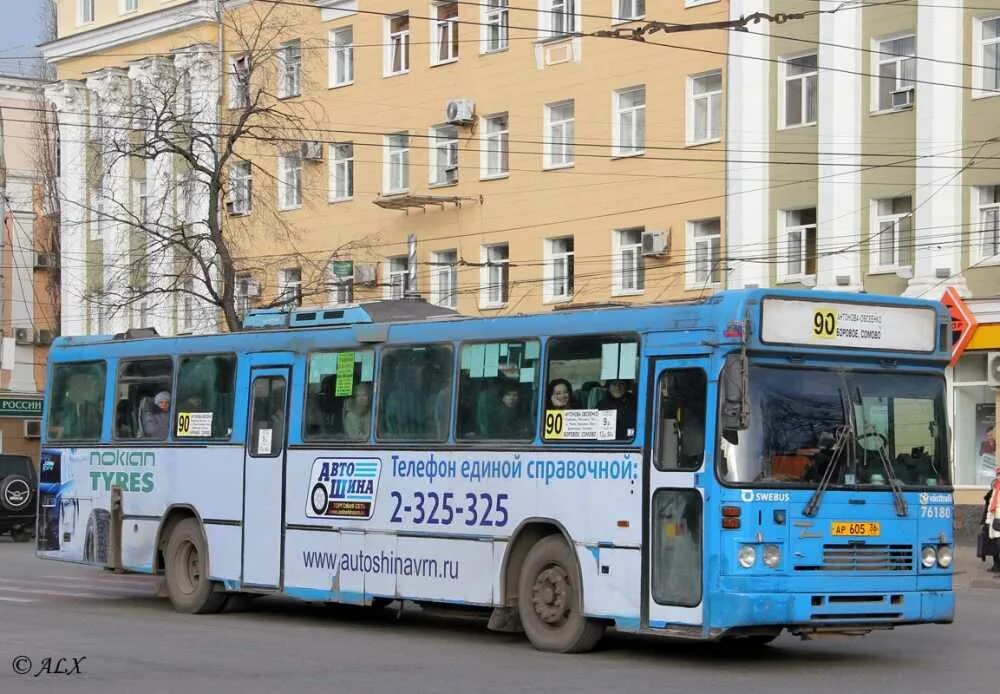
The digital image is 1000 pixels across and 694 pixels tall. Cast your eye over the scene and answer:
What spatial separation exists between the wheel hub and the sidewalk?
11.2 m

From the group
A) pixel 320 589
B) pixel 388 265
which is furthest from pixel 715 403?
pixel 388 265

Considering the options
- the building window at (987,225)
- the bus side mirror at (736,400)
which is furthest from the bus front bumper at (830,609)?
the building window at (987,225)

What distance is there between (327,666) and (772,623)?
11.0 feet

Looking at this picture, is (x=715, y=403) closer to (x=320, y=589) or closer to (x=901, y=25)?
(x=320, y=589)

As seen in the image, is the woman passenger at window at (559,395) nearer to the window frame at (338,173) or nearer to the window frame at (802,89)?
the window frame at (802,89)

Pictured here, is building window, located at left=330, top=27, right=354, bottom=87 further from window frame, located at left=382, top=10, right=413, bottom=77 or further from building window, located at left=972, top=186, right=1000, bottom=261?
building window, located at left=972, top=186, right=1000, bottom=261

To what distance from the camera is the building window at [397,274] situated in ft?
156

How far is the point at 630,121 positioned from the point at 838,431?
89.6 ft

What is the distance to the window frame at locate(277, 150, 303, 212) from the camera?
50781 millimetres

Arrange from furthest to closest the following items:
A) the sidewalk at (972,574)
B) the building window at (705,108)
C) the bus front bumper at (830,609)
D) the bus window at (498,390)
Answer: the building window at (705,108)
the sidewalk at (972,574)
the bus window at (498,390)
the bus front bumper at (830,609)

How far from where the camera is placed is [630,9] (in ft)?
135

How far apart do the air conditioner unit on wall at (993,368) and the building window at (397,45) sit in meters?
18.6

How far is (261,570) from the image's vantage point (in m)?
18.9

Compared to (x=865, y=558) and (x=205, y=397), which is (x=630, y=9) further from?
(x=865, y=558)
